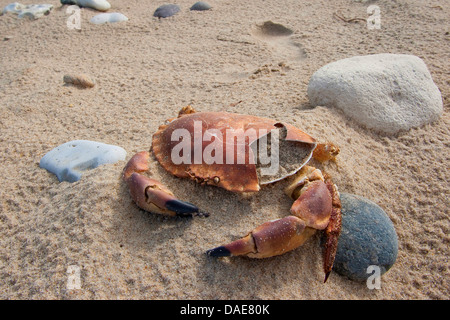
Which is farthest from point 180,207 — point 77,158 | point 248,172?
point 77,158

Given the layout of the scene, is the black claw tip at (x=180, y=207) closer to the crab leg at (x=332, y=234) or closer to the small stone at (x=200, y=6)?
the crab leg at (x=332, y=234)

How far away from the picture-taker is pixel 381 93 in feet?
10.9

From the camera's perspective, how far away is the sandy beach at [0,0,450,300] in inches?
80.7

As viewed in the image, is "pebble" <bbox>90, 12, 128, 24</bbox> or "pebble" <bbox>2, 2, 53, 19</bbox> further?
"pebble" <bbox>2, 2, 53, 19</bbox>

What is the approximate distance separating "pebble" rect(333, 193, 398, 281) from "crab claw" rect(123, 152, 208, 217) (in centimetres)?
95

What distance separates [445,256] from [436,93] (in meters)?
1.97

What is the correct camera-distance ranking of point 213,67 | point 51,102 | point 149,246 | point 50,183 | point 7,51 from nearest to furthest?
point 149,246 < point 50,183 < point 51,102 < point 213,67 < point 7,51

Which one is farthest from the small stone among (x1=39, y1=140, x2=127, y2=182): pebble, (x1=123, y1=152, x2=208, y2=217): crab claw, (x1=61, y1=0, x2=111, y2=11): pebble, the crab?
(x1=123, y1=152, x2=208, y2=217): crab claw

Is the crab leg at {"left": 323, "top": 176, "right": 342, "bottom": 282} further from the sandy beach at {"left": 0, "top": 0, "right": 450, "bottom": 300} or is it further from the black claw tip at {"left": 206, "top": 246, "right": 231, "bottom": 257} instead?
the black claw tip at {"left": 206, "top": 246, "right": 231, "bottom": 257}

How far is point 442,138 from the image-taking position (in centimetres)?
329

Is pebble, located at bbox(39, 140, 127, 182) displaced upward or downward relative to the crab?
downward

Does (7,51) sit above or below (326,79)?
below

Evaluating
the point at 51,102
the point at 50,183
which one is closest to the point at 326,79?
the point at 50,183
